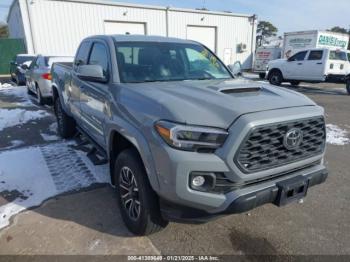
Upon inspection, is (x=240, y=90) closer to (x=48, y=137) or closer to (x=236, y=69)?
(x=236, y=69)

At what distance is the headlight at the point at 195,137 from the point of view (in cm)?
222

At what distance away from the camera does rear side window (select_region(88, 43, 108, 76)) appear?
142 inches

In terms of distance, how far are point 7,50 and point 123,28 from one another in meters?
8.33

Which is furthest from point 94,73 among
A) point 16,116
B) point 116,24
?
point 116,24

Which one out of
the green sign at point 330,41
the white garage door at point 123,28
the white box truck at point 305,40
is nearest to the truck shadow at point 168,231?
the white garage door at point 123,28

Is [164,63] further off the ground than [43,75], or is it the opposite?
[164,63]

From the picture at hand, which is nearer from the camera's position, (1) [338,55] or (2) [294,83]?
(1) [338,55]

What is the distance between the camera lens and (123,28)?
→ 66.6 feet

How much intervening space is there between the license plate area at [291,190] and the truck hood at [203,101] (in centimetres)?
63

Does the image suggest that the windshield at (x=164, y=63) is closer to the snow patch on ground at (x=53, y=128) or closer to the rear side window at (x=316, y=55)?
the snow patch on ground at (x=53, y=128)

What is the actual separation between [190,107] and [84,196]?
2.10 metres

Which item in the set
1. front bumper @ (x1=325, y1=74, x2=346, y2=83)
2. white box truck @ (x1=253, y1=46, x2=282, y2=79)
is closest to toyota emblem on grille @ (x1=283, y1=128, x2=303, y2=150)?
front bumper @ (x1=325, y1=74, x2=346, y2=83)

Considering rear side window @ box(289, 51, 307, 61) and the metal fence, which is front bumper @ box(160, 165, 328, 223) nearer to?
rear side window @ box(289, 51, 307, 61)

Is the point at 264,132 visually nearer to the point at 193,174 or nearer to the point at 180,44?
the point at 193,174
